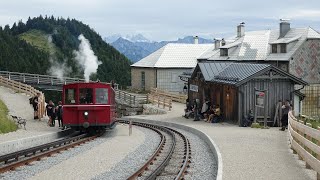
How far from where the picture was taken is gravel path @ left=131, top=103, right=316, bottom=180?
12.0 meters

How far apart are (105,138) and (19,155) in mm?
7708

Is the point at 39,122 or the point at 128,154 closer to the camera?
the point at 128,154

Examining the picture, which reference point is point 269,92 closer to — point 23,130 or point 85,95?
point 85,95

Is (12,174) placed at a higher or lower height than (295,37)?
lower

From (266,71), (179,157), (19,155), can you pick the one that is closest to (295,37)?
(266,71)

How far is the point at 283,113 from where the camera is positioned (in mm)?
24719

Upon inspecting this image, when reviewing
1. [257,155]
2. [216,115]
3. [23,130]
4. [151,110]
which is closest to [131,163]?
[257,155]

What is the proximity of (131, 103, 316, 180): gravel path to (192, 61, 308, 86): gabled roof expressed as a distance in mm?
3835

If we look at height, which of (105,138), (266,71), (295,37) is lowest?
(105,138)

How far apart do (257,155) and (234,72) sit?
14854mm

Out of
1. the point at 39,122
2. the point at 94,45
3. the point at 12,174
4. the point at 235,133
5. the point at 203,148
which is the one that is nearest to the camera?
the point at 12,174

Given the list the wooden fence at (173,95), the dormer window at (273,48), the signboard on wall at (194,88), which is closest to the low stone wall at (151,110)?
the signboard on wall at (194,88)

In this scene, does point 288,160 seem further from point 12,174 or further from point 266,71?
point 266,71

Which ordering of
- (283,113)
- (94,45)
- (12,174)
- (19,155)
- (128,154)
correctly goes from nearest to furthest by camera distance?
1. (12,174)
2. (19,155)
3. (128,154)
4. (283,113)
5. (94,45)
